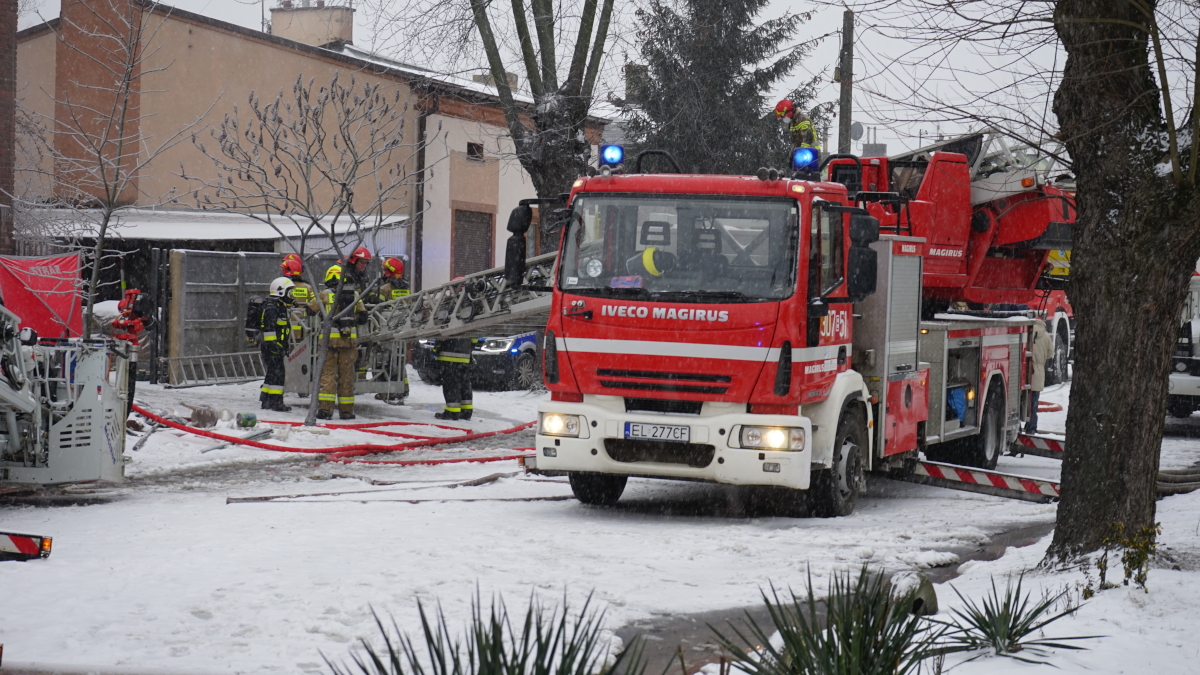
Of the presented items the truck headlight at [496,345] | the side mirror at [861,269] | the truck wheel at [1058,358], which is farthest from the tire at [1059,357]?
the side mirror at [861,269]

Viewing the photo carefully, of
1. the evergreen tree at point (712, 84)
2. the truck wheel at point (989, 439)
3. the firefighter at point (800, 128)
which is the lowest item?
the truck wheel at point (989, 439)

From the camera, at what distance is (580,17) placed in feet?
60.6

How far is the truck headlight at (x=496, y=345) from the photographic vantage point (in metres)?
20.4

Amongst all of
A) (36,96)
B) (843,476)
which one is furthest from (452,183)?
(843,476)

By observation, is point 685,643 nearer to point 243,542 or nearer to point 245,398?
point 243,542

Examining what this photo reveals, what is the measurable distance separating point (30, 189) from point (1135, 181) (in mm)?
18973

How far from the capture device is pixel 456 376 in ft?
52.4

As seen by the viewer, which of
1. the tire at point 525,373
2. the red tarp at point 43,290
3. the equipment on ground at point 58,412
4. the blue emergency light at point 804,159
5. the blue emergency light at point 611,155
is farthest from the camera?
the tire at point 525,373

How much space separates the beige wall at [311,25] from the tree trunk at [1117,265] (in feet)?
84.1

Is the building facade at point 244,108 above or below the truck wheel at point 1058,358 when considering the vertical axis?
above

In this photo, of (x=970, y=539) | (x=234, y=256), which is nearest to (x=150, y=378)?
(x=234, y=256)

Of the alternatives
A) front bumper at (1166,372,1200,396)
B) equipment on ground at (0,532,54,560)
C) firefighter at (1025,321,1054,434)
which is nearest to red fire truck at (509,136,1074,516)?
equipment on ground at (0,532,54,560)

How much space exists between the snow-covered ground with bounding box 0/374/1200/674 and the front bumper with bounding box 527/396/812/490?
0.38m

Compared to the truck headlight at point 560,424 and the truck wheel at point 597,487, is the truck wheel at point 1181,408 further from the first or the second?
the truck headlight at point 560,424
